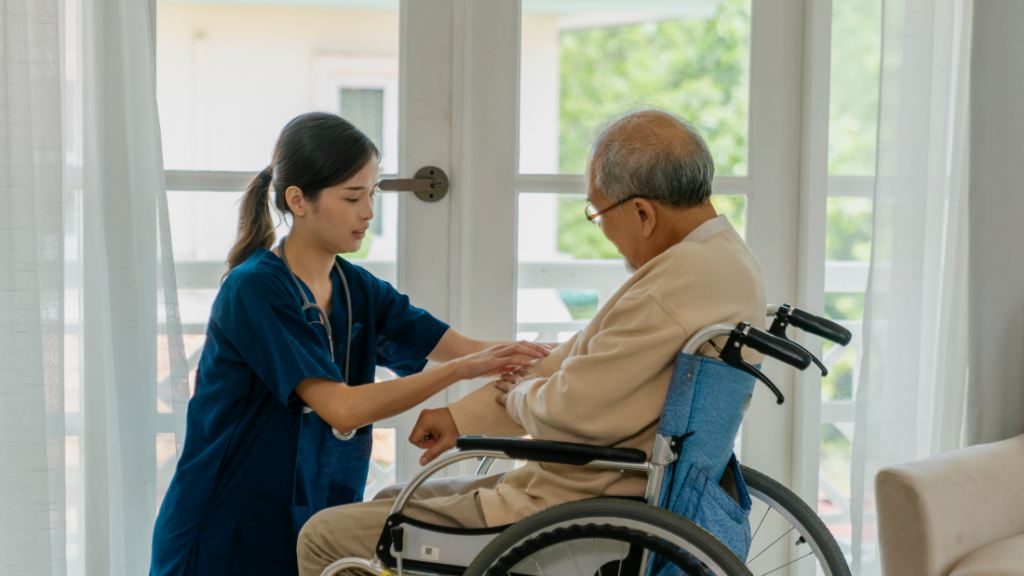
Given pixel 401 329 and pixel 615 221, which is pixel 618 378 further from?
pixel 401 329

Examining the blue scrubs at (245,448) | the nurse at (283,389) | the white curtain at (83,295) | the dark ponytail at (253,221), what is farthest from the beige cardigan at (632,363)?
the white curtain at (83,295)

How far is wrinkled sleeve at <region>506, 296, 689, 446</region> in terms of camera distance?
107cm

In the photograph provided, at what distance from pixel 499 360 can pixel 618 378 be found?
0.35m

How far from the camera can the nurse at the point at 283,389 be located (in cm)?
130

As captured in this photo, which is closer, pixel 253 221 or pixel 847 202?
pixel 253 221

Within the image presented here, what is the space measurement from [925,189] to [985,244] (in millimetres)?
177

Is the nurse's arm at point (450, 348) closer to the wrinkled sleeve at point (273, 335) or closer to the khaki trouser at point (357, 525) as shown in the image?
the wrinkled sleeve at point (273, 335)

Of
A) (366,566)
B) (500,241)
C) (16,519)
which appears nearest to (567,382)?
(366,566)

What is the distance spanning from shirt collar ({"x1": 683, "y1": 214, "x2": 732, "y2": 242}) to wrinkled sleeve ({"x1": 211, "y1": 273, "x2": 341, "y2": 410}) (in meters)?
0.65

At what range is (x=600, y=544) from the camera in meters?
1.07

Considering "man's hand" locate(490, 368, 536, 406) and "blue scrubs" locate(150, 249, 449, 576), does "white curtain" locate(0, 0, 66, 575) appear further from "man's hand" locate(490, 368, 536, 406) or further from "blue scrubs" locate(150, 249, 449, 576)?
"man's hand" locate(490, 368, 536, 406)

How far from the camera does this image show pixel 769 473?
193cm

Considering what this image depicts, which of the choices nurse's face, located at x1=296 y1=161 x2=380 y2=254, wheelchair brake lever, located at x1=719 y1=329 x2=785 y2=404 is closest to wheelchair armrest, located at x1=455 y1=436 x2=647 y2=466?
wheelchair brake lever, located at x1=719 y1=329 x2=785 y2=404

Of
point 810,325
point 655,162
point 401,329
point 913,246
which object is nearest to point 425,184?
point 401,329
